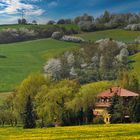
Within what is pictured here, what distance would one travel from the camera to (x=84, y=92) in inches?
3885

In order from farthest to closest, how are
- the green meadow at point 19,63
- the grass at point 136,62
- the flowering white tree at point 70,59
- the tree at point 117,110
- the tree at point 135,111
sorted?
1. the flowering white tree at point 70,59
2. the grass at point 136,62
3. the green meadow at point 19,63
4. the tree at point 117,110
5. the tree at point 135,111

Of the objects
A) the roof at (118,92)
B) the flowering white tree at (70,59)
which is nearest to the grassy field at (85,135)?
the roof at (118,92)

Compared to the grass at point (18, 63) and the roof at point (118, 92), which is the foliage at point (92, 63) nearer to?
the grass at point (18, 63)

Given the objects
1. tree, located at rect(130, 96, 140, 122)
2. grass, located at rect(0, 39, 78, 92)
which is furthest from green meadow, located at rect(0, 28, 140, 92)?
tree, located at rect(130, 96, 140, 122)

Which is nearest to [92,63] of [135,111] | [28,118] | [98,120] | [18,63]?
[18,63]

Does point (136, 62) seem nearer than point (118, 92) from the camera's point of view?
No

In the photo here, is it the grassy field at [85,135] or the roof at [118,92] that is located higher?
the grassy field at [85,135]

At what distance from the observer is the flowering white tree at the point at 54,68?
16225 centimetres

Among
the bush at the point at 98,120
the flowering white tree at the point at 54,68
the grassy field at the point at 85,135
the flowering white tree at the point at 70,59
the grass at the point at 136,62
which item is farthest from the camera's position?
the flowering white tree at the point at 70,59

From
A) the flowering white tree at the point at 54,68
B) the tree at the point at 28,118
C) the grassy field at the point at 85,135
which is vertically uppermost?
the grassy field at the point at 85,135

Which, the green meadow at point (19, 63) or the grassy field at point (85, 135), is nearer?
the grassy field at point (85, 135)

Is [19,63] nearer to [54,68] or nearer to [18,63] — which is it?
[18,63]

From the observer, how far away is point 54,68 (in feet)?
534

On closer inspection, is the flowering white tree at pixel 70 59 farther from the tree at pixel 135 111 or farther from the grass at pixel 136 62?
the tree at pixel 135 111
